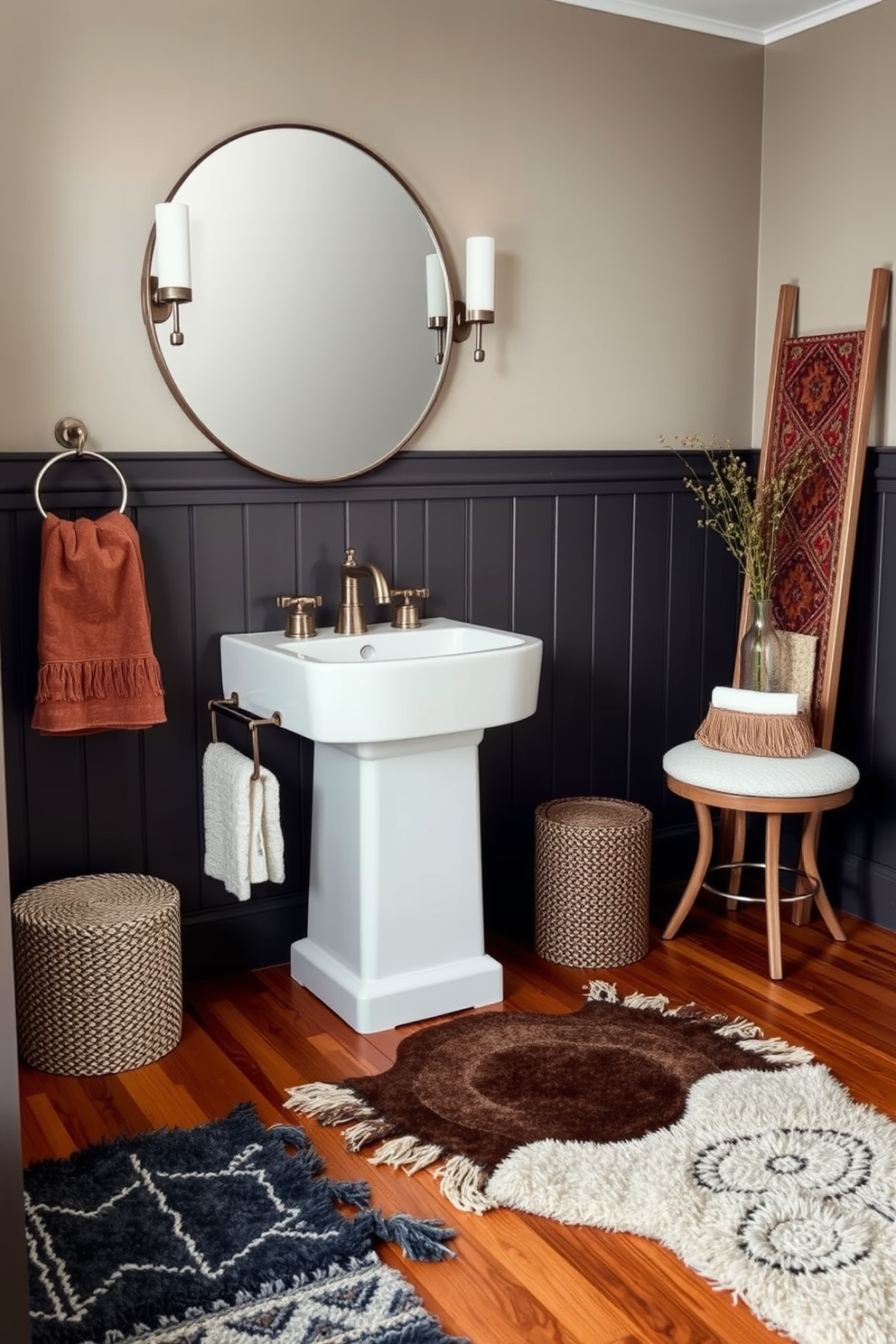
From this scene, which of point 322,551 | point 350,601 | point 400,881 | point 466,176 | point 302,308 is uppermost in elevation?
point 466,176

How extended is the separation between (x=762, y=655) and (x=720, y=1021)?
872mm

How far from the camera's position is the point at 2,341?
2.45 metres

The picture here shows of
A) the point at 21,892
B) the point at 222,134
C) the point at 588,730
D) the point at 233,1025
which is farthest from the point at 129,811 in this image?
the point at 222,134

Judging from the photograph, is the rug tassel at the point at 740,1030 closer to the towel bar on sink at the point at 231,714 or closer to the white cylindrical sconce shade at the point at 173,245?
the towel bar on sink at the point at 231,714

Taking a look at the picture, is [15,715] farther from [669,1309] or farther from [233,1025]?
[669,1309]

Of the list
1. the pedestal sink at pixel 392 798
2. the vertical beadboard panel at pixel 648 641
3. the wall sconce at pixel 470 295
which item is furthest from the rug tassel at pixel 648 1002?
the wall sconce at pixel 470 295

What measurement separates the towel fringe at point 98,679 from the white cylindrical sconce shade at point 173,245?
72cm

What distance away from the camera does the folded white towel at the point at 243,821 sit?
2574mm

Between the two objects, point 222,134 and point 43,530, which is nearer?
point 43,530

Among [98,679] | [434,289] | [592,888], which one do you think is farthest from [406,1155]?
[434,289]

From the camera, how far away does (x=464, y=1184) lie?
204cm

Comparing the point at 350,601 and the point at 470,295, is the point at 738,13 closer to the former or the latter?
the point at 470,295

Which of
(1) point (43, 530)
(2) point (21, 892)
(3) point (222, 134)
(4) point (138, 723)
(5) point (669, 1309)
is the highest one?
(3) point (222, 134)

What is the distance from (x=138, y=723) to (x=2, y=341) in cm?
76
